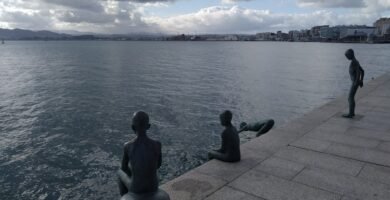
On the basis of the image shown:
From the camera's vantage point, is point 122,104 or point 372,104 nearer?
point 372,104

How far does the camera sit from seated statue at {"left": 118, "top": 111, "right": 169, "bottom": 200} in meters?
4.70

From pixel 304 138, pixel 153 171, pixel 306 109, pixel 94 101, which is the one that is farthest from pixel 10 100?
pixel 153 171

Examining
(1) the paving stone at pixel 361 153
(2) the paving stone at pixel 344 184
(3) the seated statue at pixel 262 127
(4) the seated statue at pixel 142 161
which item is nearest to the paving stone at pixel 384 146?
(1) the paving stone at pixel 361 153

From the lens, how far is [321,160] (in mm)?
8375

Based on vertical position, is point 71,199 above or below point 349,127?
below

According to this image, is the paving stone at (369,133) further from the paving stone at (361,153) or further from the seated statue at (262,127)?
the seated statue at (262,127)

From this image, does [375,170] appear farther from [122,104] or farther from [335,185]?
[122,104]

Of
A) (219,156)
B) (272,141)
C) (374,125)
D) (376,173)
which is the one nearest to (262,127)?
(272,141)

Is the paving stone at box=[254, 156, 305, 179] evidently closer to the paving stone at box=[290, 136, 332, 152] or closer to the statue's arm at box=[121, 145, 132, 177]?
the paving stone at box=[290, 136, 332, 152]

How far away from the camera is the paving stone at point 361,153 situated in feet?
27.6

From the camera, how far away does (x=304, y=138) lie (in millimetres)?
10203

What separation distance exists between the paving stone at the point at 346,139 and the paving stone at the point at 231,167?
256 cm

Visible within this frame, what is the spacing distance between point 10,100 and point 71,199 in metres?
19.5

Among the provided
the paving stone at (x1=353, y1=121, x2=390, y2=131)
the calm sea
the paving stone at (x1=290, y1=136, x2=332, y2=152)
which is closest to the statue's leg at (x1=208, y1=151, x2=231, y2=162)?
the paving stone at (x1=290, y1=136, x2=332, y2=152)
